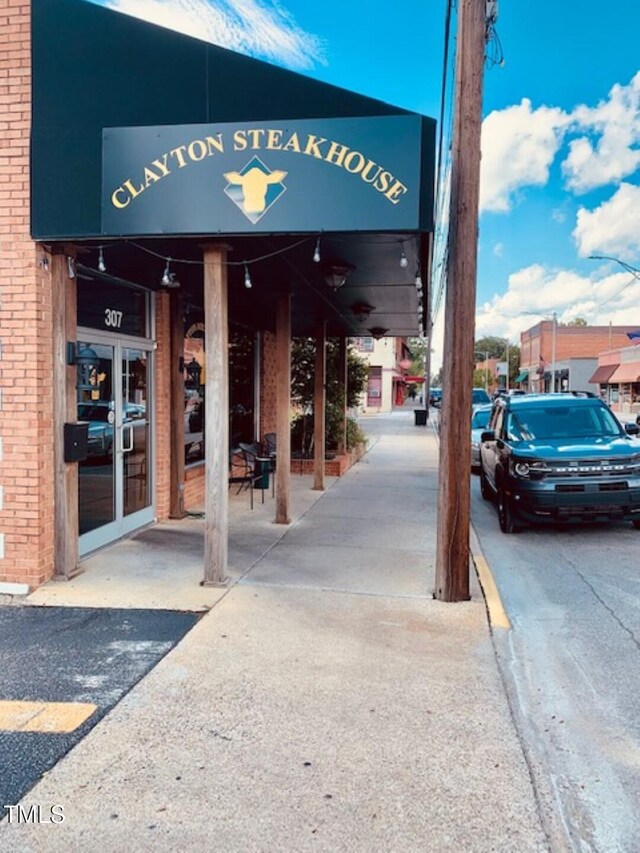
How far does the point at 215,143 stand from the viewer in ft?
17.5

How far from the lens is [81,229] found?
5.47 meters

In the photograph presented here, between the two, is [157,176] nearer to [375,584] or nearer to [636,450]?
[375,584]

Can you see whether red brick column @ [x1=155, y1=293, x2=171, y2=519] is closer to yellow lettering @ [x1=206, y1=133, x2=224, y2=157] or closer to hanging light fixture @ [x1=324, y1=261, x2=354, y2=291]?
hanging light fixture @ [x1=324, y1=261, x2=354, y2=291]

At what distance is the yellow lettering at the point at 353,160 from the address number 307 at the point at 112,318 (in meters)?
3.24

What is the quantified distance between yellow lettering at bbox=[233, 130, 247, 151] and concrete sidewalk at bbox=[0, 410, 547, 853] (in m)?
3.73

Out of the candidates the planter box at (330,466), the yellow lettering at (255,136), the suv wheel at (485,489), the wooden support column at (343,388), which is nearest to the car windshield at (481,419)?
the wooden support column at (343,388)

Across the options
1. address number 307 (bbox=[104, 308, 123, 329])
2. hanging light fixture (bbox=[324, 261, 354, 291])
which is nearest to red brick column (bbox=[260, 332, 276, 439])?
address number 307 (bbox=[104, 308, 123, 329])

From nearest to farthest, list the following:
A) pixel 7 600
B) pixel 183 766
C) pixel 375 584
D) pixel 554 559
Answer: pixel 183 766 < pixel 7 600 < pixel 375 584 < pixel 554 559

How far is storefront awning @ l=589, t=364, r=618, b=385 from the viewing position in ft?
173

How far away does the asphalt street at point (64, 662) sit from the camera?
329 centimetres

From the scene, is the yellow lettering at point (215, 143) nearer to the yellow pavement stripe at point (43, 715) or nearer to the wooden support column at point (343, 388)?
the yellow pavement stripe at point (43, 715)

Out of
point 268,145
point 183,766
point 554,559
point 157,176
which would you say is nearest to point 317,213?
point 268,145

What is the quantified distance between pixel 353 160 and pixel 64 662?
4214 millimetres

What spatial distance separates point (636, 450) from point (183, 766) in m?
7.05
